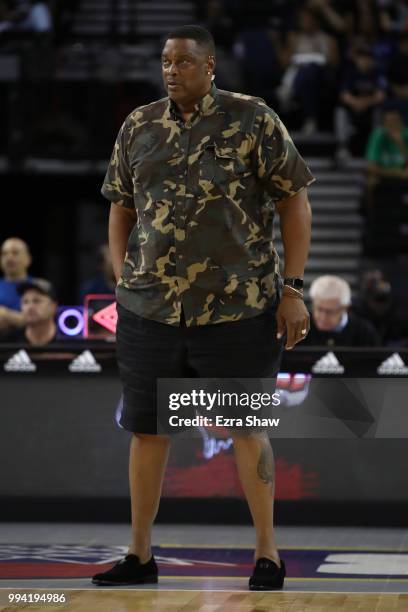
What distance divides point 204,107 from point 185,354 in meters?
0.90

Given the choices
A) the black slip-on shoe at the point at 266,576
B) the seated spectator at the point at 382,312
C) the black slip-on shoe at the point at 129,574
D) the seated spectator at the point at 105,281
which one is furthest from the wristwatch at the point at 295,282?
the seated spectator at the point at 105,281

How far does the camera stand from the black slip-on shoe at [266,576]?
5.22 metres

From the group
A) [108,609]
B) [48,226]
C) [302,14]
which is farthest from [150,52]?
[108,609]

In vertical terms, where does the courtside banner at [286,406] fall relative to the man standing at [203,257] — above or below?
below

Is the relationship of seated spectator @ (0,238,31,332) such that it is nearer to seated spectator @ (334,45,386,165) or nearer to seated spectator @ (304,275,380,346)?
seated spectator @ (304,275,380,346)

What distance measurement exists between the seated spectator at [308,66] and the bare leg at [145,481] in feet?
31.9

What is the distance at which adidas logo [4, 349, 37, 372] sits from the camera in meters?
7.78

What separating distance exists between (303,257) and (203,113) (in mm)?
645

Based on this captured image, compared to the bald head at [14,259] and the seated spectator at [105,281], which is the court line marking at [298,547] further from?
the seated spectator at [105,281]

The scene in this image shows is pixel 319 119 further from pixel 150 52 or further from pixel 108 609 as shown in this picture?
pixel 108 609

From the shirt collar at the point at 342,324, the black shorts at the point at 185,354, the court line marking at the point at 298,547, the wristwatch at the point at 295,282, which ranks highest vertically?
the wristwatch at the point at 295,282

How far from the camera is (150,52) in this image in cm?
1507

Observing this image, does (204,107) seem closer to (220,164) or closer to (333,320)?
(220,164)

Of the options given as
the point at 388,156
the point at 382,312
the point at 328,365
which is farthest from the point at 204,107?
the point at 388,156
